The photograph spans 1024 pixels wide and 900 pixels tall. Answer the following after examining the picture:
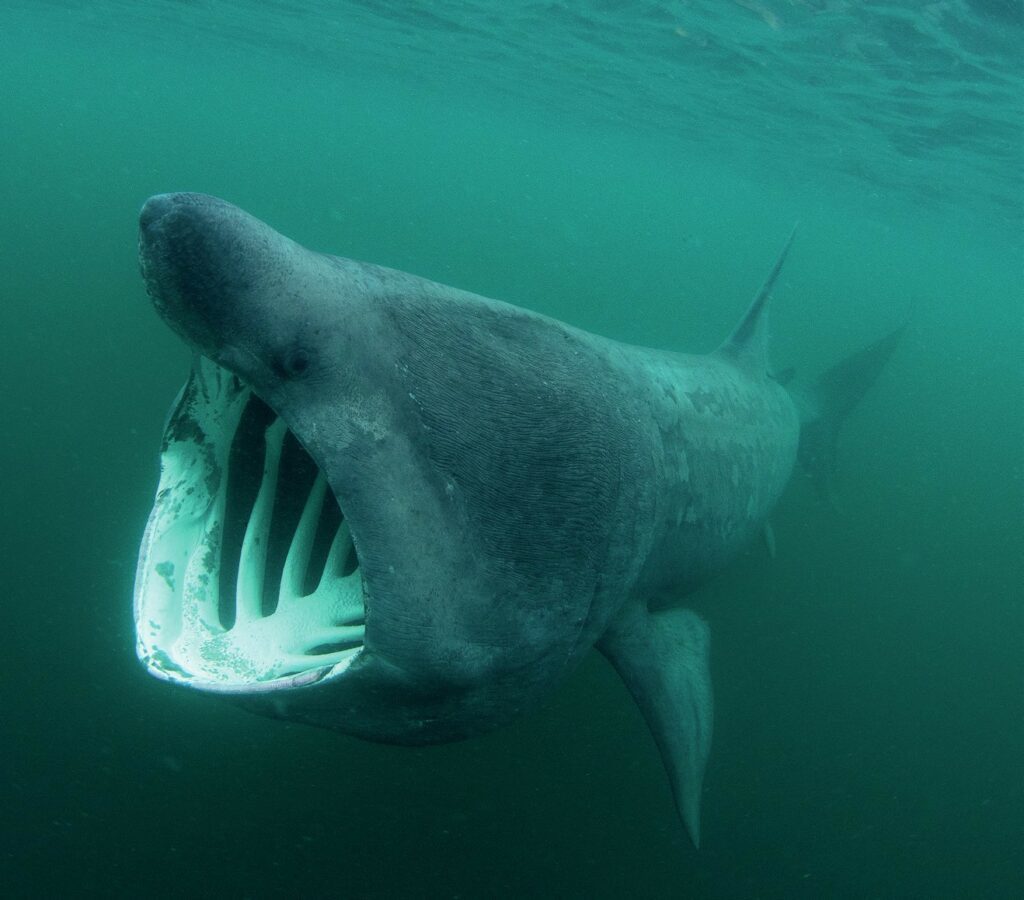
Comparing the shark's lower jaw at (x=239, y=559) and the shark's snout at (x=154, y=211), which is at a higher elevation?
the shark's snout at (x=154, y=211)

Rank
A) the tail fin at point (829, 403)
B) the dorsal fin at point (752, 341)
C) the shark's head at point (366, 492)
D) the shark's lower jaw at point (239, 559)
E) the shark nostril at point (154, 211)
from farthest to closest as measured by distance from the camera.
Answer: the tail fin at point (829, 403)
the dorsal fin at point (752, 341)
the shark's lower jaw at point (239, 559)
the shark's head at point (366, 492)
the shark nostril at point (154, 211)

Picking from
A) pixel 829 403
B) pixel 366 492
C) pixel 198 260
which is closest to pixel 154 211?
pixel 198 260

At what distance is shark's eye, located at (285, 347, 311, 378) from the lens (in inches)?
83.5

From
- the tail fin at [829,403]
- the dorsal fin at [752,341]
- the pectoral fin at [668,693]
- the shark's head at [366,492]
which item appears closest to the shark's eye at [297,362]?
the shark's head at [366,492]

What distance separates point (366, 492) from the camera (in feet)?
7.10

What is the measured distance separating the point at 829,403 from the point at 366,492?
9.21 meters

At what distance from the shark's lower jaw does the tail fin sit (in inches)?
284

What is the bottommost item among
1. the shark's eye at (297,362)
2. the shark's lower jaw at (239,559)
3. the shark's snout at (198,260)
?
the shark's lower jaw at (239,559)

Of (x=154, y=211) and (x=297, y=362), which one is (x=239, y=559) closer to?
(x=297, y=362)

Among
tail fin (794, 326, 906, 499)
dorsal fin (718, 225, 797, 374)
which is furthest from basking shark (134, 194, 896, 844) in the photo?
tail fin (794, 326, 906, 499)

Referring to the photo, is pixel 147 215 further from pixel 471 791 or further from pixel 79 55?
pixel 79 55

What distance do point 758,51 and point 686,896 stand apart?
18.5 m

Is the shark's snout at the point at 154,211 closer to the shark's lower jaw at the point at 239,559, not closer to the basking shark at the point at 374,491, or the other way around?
the basking shark at the point at 374,491

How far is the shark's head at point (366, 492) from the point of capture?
82.4 inches
